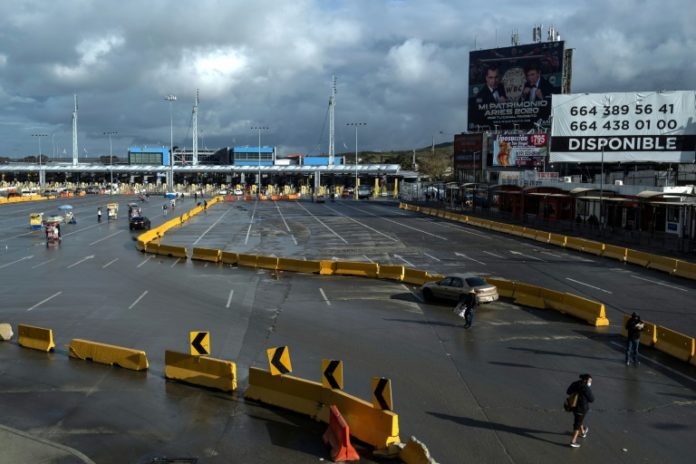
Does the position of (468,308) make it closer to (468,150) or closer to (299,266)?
(299,266)

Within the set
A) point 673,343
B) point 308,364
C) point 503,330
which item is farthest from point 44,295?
point 673,343

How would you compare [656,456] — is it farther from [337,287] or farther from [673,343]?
[337,287]

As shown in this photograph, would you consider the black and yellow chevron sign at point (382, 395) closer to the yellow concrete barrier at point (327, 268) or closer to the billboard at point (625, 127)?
the yellow concrete barrier at point (327, 268)

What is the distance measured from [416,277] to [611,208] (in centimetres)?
3484

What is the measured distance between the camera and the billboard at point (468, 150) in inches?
3482

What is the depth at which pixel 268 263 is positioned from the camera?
115 ft

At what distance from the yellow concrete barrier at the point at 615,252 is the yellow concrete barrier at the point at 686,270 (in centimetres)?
518

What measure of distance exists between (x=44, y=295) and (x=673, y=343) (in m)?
23.2

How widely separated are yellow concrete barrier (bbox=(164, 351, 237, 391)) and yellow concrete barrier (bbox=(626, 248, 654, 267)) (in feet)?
89.8

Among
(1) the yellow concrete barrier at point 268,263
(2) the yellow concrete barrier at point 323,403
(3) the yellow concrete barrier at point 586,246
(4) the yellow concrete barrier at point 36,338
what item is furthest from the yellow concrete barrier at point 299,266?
(2) the yellow concrete barrier at point 323,403

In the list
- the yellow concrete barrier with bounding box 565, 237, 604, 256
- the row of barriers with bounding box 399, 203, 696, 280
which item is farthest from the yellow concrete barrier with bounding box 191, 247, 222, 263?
the row of barriers with bounding box 399, 203, 696, 280

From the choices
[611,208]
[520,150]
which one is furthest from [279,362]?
[520,150]

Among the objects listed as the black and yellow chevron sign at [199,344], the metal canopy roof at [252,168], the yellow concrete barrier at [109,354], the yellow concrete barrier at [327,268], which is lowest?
the yellow concrete barrier at [109,354]

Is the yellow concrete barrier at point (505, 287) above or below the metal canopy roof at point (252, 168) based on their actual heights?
below
